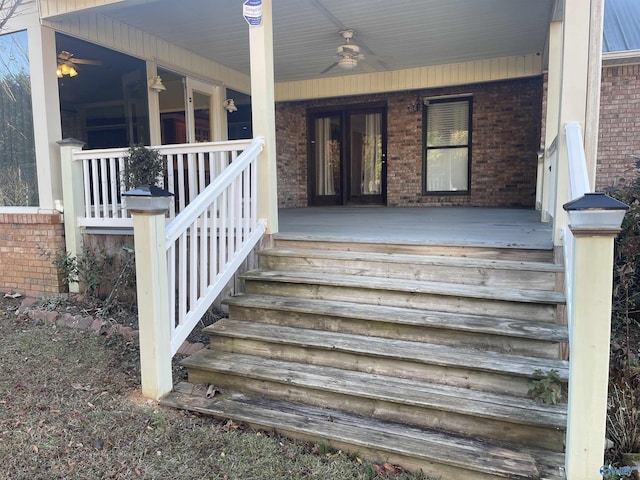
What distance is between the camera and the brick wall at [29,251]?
4.68m

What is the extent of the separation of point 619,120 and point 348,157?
4.63m

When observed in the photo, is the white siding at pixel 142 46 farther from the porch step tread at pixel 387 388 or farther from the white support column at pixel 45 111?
the porch step tread at pixel 387 388

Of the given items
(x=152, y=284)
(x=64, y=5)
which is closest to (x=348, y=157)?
(x=64, y=5)

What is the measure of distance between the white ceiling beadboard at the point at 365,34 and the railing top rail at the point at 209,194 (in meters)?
2.17

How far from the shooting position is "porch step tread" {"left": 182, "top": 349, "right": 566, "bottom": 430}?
7.00 ft

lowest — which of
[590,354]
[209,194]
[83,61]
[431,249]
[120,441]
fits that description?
[120,441]

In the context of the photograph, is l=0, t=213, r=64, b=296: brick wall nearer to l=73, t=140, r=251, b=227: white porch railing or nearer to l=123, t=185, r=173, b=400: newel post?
l=73, t=140, r=251, b=227: white porch railing

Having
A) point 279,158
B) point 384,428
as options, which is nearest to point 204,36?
point 279,158

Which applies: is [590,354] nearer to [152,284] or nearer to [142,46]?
[152,284]

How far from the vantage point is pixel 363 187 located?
906cm

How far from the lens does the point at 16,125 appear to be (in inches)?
194

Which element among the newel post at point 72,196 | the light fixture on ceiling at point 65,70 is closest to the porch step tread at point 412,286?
the newel post at point 72,196

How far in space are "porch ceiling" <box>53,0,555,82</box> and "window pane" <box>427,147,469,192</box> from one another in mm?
1700

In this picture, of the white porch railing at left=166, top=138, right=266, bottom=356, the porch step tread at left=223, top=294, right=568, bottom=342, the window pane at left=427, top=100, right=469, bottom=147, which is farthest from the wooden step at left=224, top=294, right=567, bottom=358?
the window pane at left=427, top=100, right=469, bottom=147
